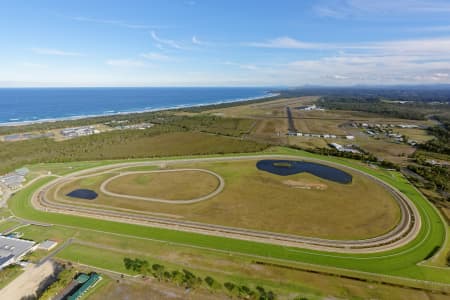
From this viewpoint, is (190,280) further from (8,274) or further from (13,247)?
(13,247)

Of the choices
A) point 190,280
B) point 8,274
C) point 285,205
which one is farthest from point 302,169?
point 8,274

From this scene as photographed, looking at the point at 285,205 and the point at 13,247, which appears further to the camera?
the point at 285,205

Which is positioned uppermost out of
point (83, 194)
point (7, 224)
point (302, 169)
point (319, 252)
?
point (83, 194)

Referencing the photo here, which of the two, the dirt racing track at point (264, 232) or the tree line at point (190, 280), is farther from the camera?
the dirt racing track at point (264, 232)

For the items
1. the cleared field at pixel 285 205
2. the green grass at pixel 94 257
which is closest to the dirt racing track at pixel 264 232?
the cleared field at pixel 285 205

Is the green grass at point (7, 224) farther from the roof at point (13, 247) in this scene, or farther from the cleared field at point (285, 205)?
the cleared field at point (285, 205)

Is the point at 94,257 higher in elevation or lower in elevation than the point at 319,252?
higher
